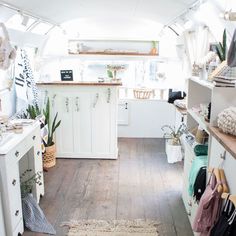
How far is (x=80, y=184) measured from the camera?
3.36 meters

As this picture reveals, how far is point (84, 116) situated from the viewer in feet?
13.0

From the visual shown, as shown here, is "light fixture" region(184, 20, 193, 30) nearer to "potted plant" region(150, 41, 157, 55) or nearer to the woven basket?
"potted plant" region(150, 41, 157, 55)

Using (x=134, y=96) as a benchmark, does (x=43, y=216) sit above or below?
below

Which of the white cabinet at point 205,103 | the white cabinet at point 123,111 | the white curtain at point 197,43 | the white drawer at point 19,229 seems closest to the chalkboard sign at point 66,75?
the white cabinet at point 123,111

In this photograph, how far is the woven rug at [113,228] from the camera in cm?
245

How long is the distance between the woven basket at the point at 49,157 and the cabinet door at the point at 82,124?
1.16 ft

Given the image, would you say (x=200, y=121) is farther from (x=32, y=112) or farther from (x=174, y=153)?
(x=32, y=112)

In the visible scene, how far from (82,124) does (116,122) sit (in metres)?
0.48

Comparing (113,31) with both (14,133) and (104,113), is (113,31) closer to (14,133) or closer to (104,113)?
(104,113)

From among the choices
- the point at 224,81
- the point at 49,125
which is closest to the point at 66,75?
the point at 49,125

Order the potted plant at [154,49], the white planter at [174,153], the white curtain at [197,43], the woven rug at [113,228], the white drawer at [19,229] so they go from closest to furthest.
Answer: the white drawer at [19,229] → the woven rug at [113,228] → the white curtain at [197,43] → the white planter at [174,153] → the potted plant at [154,49]

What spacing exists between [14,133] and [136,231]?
134cm

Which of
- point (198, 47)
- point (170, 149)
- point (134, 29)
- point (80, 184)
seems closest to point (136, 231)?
point (80, 184)

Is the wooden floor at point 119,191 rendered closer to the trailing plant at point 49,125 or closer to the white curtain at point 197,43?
the trailing plant at point 49,125
